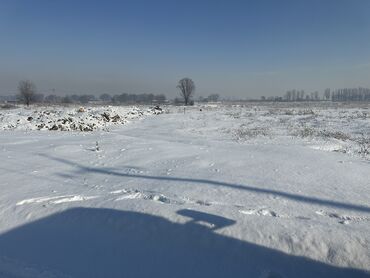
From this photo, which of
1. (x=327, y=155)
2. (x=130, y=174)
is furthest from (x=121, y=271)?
(x=327, y=155)

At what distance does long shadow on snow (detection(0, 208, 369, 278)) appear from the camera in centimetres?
389

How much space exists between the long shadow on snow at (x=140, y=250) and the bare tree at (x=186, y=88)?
93.2 metres

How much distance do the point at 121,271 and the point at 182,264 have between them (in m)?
0.73

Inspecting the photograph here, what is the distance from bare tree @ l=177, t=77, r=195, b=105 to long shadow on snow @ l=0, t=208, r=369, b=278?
93.2 meters

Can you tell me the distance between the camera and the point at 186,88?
9788 cm

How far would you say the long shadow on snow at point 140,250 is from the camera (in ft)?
12.8

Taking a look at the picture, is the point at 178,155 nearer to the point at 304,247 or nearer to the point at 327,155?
the point at 327,155

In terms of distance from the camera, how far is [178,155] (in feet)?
30.3

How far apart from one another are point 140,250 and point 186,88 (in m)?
94.9

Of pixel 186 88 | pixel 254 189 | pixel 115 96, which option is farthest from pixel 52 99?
pixel 254 189

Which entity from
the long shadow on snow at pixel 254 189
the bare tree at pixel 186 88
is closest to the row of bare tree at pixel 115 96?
the bare tree at pixel 186 88

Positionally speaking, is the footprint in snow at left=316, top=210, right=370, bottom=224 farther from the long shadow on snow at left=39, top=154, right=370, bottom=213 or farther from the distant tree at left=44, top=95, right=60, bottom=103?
the distant tree at left=44, top=95, right=60, bottom=103

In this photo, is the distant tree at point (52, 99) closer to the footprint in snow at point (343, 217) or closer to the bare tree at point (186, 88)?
the bare tree at point (186, 88)

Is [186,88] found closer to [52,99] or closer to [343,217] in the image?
[52,99]
